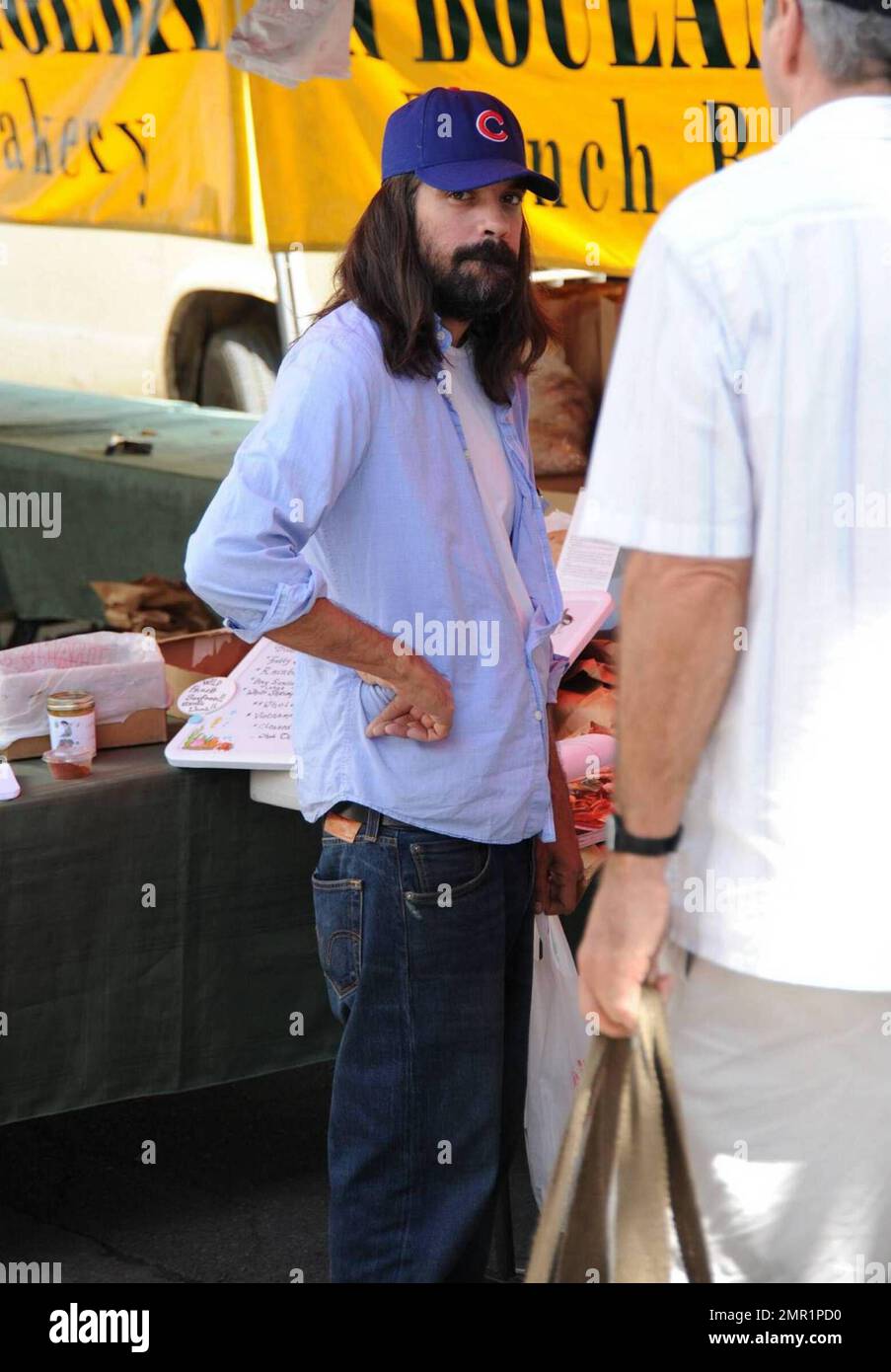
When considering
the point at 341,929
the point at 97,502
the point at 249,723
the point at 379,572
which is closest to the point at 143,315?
the point at 97,502

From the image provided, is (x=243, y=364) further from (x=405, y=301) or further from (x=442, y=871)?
(x=442, y=871)

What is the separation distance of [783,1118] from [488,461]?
1.10m

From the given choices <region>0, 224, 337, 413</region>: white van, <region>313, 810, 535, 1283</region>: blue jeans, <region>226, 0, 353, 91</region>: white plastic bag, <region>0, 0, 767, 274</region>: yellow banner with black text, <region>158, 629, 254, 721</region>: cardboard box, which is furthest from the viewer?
<region>0, 224, 337, 413</region>: white van

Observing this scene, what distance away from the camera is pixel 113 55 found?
4.77 metres

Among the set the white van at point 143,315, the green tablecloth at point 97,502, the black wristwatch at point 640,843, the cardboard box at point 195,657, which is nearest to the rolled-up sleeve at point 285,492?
the black wristwatch at point 640,843

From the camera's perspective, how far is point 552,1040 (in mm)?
2842

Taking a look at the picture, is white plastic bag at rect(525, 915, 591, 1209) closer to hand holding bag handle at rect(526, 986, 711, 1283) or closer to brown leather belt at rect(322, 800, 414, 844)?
→ brown leather belt at rect(322, 800, 414, 844)

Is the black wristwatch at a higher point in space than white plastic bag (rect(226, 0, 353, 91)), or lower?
lower

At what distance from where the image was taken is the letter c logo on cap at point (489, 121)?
90.0 inches

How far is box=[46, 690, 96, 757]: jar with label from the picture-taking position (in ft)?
9.87

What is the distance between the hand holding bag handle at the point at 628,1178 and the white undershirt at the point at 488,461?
0.91 m

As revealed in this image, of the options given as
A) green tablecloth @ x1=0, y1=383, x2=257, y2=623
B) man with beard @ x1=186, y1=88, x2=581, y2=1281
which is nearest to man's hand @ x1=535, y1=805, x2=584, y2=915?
man with beard @ x1=186, y1=88, x2=581, y2=1281

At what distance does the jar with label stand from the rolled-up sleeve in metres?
0.91
